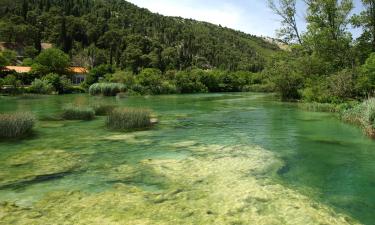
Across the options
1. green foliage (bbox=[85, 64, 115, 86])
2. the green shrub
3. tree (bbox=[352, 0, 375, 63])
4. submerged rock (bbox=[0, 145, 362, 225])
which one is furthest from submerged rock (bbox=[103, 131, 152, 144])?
green foliage (bbox=[85, 64, 115, 86])

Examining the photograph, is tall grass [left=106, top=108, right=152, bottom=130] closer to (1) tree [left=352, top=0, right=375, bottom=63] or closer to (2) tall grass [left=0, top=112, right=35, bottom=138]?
(2) tall grass [left=0, top=112, right=35, bottom=138]

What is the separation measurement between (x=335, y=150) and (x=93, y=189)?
454 inches

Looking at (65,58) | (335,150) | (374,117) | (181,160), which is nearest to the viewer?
(181,160)

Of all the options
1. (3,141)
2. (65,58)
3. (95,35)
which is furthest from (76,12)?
(3,141)

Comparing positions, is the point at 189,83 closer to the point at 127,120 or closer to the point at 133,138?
the point at 127,120

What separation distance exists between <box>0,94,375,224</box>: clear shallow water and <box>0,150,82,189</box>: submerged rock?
0.64ft

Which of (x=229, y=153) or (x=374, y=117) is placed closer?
(x=229, y=153)

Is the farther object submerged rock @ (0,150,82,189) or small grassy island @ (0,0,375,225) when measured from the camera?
submerged rock @ (0,150,82,189)

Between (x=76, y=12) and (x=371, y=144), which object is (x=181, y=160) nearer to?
(x=371, y=144)

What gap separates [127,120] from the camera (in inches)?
882

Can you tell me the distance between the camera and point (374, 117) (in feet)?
66.1

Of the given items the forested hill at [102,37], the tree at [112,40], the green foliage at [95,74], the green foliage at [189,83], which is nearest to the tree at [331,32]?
the green foliage at [189,83]

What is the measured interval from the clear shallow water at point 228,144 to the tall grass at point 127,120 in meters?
0.83

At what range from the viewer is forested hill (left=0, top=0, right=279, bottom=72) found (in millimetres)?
128000
